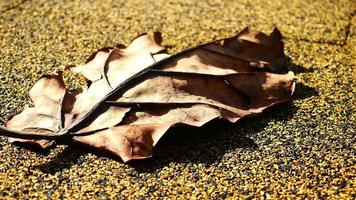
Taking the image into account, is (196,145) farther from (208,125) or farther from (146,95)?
(146,95)

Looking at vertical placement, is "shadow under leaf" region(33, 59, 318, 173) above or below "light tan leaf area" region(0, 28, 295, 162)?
below

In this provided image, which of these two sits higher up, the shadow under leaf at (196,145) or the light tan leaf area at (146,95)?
the light tan leaf area at (146,95)

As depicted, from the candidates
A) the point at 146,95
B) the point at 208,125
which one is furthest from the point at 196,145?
the point at 146,95

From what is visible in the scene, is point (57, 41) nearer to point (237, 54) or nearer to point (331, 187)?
point (237, 54)

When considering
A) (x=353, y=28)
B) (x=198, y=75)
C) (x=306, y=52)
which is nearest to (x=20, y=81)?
(x=198, y=75)
